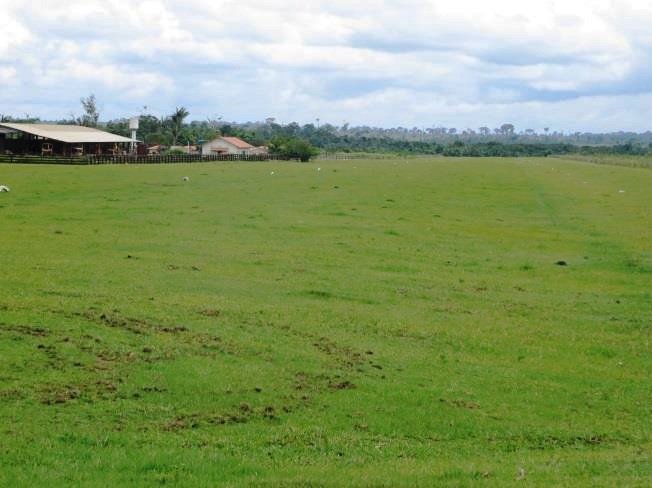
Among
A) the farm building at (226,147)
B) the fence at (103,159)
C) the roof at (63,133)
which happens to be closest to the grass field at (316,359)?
the fence at (103,159)

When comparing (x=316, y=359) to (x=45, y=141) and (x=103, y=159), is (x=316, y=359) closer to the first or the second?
(x=103, y=159)

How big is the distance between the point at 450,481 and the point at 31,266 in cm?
1234

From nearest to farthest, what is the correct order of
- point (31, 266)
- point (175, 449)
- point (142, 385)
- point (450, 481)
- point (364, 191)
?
point (450, 481) → point (175, 449) → point (142, 385) → point (31, 266) → point (364, 191)

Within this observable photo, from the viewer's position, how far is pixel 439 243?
1009 inches

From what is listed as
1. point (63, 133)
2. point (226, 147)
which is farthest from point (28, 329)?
point (226, 147)

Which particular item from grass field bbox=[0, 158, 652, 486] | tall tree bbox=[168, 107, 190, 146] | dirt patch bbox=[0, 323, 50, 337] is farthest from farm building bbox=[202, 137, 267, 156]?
dirt patch bbox=[0, 323, 50, 337]

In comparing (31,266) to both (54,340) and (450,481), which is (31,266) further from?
(450,481)

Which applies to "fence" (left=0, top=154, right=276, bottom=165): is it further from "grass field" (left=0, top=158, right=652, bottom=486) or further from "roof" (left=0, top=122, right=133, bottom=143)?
"grass field" (left=0, top=158, right=652, bottom=486)

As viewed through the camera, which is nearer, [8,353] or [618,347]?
[8,353]

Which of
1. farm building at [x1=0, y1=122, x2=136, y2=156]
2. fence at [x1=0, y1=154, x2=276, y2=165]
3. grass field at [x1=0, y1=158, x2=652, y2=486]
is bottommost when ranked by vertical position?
grass field at [x1=0, y1=158, x2=652, y2=486]

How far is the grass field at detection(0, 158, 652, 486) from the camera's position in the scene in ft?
26.3

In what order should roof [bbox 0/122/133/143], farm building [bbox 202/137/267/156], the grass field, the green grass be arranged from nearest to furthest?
the grass field → roof [bbox 0/122/133/143] → the green grass → farm building [bbox 202/137/267/156]

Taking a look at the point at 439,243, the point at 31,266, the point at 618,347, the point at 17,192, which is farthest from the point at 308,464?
the point at 17,192

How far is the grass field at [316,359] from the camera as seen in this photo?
802 cm
